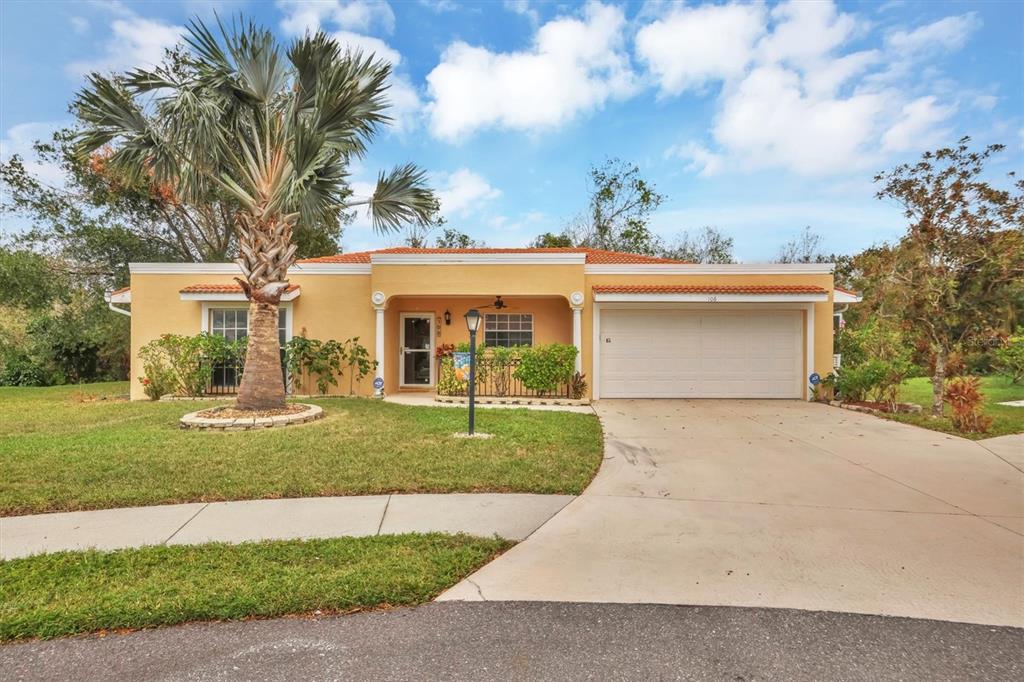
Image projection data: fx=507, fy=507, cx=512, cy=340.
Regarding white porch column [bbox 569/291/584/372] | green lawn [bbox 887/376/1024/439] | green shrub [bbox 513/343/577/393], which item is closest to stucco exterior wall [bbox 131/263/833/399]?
white porch column [bbox 569/291/584/372]

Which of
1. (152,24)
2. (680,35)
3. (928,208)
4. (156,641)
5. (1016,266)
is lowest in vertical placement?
(156,641)

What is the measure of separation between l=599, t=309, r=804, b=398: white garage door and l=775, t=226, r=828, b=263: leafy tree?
2129cm

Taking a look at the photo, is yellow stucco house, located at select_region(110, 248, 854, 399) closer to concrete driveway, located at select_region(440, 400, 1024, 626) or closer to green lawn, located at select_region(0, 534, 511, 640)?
concrete driveway, located at select_region(440, 400, 1024, 626)

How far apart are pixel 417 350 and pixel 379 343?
5.51 ft

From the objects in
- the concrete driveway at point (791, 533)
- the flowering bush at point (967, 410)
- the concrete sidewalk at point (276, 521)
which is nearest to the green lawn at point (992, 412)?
the flowering bush at point (967, 410)

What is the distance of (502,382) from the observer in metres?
12.0

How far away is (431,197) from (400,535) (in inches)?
300

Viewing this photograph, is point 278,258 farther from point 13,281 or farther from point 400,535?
point 13,281

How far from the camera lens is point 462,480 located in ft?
17.4

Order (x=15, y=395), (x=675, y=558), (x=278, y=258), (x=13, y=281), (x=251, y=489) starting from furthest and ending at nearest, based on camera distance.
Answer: (x=13, y=281) < (x=15, y=395) < (x=278, y=258) < (x=251, y=489) < (x=675, y=558)

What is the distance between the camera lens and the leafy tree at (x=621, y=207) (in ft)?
96.0

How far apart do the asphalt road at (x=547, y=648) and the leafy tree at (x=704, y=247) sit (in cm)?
3129

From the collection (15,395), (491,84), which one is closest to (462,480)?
(491,84)

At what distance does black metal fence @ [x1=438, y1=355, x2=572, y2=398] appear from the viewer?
467 inches
